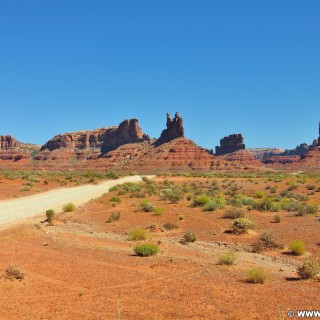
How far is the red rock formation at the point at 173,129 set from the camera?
155875 mm

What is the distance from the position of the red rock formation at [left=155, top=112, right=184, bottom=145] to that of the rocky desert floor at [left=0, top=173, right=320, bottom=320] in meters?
137

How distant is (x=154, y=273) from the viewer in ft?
34.0

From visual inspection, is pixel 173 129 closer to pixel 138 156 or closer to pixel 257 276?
pixel 138 156

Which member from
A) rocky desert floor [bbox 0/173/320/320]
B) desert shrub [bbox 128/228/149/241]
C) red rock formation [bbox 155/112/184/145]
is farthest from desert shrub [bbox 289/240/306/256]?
red rock formation [bbox 155/112/184/145]

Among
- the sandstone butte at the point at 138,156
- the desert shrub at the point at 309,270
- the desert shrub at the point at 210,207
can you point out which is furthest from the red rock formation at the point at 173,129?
the desert shrub at the point at 309,270

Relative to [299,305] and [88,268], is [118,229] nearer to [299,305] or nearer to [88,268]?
[88,268]

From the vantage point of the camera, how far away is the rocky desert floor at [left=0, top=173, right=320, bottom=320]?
7.72m

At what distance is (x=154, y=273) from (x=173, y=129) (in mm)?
147973

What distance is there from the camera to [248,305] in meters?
7.85

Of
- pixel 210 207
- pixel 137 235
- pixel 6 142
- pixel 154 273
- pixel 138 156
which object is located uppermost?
pixel 6 142

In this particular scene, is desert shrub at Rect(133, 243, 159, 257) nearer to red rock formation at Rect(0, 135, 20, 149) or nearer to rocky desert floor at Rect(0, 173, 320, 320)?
rocky desert floor at Rect(0, 173, 320, 320)

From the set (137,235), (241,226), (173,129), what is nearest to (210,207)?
(241,226)

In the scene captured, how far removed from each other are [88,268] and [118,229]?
7764 millimetres

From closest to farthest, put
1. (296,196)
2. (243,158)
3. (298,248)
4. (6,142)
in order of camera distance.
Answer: (298,248)
(296,196)
(243,158)
(6,142)
